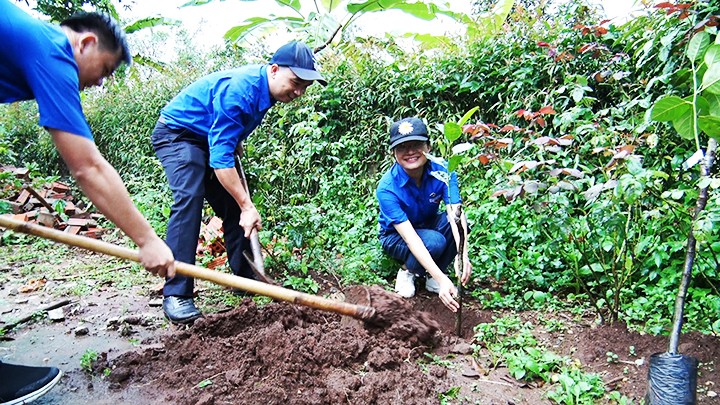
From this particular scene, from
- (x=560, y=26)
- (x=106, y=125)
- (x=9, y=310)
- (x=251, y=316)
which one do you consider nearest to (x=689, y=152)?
(x=560, y=26)

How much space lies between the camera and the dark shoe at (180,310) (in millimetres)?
2746

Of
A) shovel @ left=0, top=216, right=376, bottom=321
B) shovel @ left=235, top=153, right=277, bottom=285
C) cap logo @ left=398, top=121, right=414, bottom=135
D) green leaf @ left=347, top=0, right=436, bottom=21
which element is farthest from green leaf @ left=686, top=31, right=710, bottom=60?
green leaf @ left=347, top=0, right=436, bottom=21

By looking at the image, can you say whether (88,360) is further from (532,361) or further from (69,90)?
(532,361)

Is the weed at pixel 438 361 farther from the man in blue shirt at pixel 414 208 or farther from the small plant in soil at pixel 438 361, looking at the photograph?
the man in blue shirt at pixel 414 208

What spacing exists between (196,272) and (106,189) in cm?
55

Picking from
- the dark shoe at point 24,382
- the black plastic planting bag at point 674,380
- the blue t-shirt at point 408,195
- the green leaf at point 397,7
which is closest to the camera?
the black plastic planting bag at point 674,380

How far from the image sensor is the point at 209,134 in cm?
278

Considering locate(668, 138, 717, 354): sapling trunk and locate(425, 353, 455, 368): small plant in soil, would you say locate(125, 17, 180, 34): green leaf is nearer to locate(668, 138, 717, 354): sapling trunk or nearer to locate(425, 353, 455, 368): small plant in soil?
locate(425, 353, 455, 368): small plant in soil

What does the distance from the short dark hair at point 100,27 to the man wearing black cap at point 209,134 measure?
0.89 m

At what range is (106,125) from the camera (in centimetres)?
875

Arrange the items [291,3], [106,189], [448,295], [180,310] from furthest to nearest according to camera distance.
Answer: [291,3] < [180,310] < [448,295] < [106,189]

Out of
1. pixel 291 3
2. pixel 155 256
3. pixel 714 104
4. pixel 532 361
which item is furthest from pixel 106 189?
pixel 291 3

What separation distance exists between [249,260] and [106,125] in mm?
7275

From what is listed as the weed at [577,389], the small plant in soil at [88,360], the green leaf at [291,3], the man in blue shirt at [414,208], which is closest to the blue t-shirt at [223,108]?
the man in blue shirt at [414,208]
